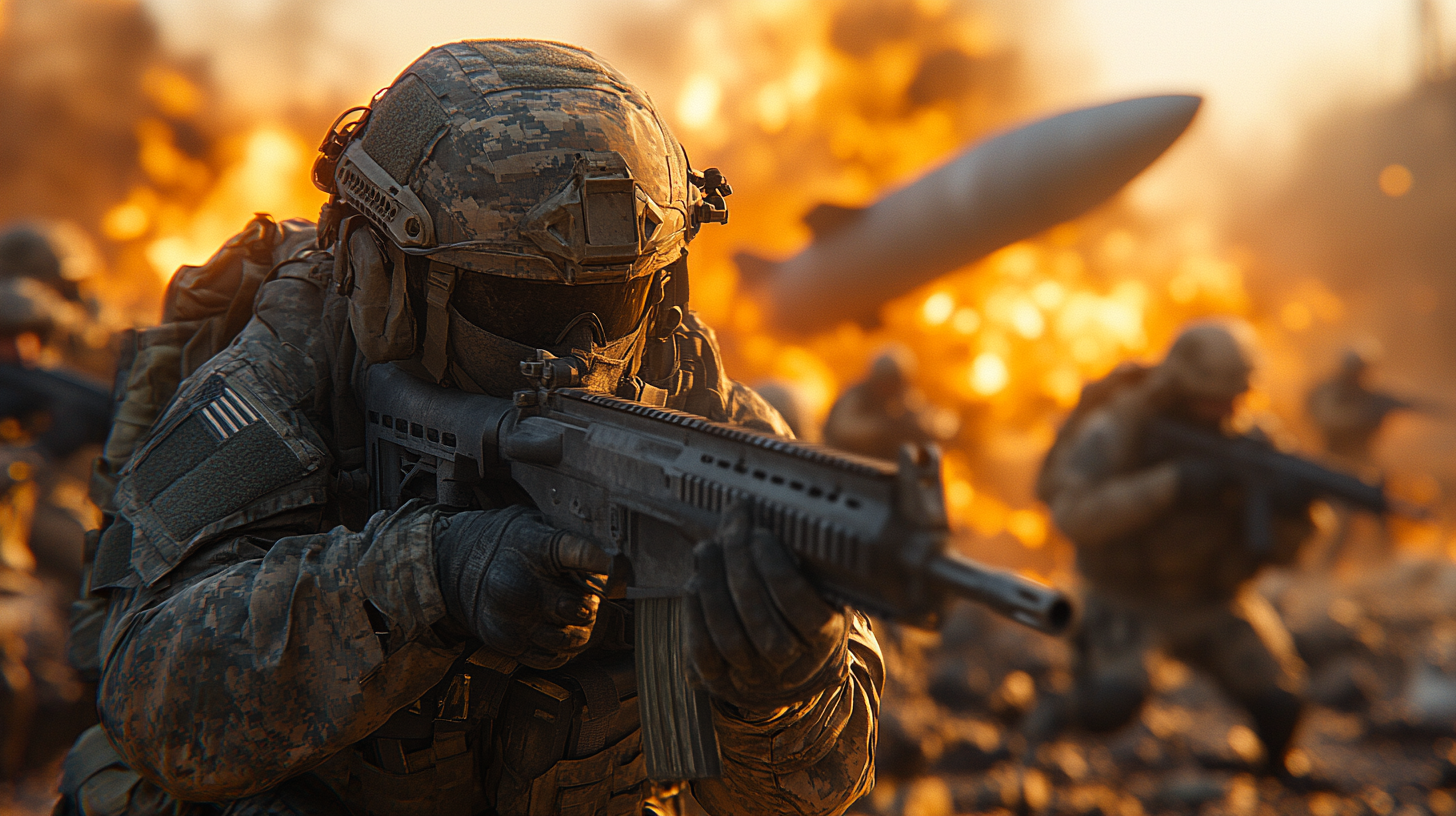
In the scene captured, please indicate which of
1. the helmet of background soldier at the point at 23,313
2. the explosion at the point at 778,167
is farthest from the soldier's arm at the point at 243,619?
A: the explosion at the point at 778,167

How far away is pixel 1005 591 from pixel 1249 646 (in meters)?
7.55

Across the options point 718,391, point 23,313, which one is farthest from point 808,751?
point 23,313

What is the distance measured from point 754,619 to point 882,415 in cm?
903

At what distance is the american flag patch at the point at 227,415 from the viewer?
2.50 meters

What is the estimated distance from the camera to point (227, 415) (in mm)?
2527

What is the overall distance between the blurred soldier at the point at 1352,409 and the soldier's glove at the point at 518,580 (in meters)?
16.5

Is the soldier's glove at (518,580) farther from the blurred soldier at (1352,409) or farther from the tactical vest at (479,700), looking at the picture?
the blurred soldier at (1352,409)

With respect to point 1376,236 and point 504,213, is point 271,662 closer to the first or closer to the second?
point 504,213

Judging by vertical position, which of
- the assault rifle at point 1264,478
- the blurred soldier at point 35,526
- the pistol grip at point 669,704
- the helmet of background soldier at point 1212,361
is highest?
the helmet of background soldier at point 1212,361

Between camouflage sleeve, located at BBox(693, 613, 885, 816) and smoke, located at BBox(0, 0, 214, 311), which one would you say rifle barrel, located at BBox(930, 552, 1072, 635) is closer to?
camouflage sleeve, located at BBox(693, 613, 885, 816)

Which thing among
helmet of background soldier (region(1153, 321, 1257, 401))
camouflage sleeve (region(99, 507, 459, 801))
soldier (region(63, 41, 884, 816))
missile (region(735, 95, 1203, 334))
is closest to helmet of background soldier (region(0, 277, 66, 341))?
soldier (region(63, 41, 884, 816))

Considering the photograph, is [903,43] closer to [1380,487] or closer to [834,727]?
[1380,487]

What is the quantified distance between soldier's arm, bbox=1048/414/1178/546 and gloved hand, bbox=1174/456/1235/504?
7 cm

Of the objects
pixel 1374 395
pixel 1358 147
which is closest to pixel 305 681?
pixel 1374 395
